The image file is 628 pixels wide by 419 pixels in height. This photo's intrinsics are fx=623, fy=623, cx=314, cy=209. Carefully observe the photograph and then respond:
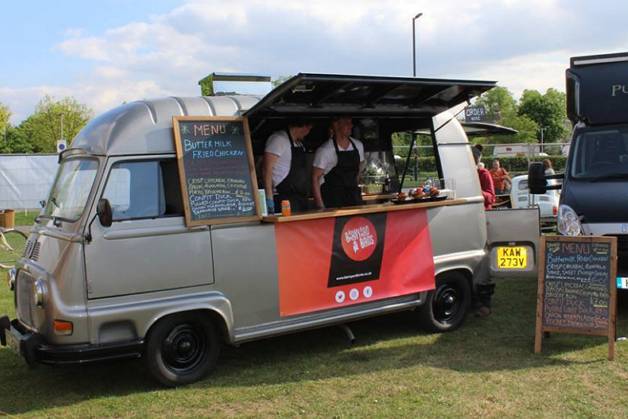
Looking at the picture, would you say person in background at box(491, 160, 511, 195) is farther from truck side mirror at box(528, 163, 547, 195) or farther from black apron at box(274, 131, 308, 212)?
black apron at box(274, 131, 308, 212)

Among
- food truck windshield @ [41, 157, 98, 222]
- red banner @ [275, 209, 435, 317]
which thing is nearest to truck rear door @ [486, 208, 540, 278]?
red banner @ [275, 209, 435, 317]

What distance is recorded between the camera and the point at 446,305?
22.4 feet

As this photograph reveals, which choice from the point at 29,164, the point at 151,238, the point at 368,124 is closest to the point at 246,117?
the point at 151,238

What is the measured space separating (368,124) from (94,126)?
359 centimetres

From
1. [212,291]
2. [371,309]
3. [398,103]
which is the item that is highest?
[398,103]

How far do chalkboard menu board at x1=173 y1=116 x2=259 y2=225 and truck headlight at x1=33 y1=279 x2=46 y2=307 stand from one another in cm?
123

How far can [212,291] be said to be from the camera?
17.3 feet

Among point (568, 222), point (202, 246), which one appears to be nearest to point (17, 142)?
point (202, 246)

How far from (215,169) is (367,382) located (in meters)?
2.24

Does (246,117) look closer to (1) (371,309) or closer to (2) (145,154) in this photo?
(2) (145,154)

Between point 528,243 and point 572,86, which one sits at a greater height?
point 572,86

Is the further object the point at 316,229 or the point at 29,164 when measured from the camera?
the point at 29,164

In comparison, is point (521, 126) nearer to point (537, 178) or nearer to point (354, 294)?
point (537, 178)

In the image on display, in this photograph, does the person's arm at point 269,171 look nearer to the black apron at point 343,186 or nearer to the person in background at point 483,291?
the black apron at point 343,186
